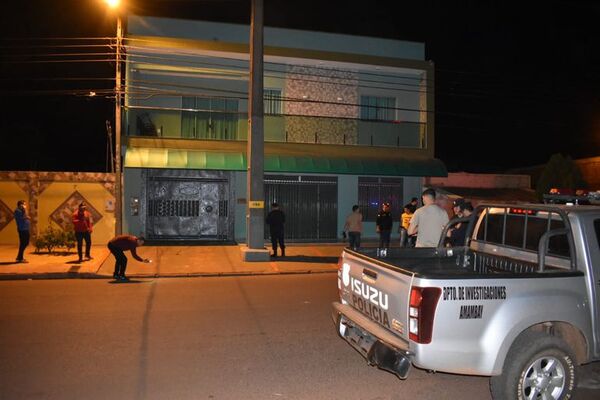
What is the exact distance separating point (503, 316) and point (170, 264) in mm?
10350

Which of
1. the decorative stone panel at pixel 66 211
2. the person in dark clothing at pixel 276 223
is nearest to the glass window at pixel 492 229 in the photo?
the person in dark clothing at pixel 276 223

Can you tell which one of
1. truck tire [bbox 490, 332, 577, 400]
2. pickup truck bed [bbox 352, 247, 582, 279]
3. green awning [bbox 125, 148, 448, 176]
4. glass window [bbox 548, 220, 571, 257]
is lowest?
truck tire [bbox 490, 332, 577, 400]

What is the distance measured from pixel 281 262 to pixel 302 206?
16.7 feet

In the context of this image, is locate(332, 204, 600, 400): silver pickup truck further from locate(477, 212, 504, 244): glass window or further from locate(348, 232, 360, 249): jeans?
locate(348, 232, 360, 249): jeans

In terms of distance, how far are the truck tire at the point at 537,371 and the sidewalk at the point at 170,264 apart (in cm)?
852

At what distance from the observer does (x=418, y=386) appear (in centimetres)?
509

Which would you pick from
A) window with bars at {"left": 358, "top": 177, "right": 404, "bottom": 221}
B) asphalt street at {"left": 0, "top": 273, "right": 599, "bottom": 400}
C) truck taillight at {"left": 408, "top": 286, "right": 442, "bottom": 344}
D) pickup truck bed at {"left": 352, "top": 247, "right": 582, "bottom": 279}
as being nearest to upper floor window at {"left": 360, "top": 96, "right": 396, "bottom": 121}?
window with bars at {"left": 358, "top": 177, "right": 404, "bottom": 221}

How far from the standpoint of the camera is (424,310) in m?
3.88

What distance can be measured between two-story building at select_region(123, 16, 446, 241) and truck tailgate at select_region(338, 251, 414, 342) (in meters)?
12.1

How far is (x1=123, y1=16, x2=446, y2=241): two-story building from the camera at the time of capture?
17375 mm

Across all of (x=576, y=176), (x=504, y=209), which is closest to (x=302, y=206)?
(x=576, y=176)

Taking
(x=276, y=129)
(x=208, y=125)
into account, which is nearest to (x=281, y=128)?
(x=276, y=129)

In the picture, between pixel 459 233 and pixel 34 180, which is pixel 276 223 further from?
pixel 34 180

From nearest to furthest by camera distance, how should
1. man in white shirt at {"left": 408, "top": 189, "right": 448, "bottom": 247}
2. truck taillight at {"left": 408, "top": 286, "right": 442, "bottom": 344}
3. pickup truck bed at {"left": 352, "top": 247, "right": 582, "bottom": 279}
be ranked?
truck taillight at {"left": 408, "top": 286, "right": 442, "bottom": 344}, pickup truck bed at {"left": 352, "top": 247, "right": 582, "bottom": 279}, man in white shirt at {"left": 408, "top": 189, "right": 448, "bottom": 247}
